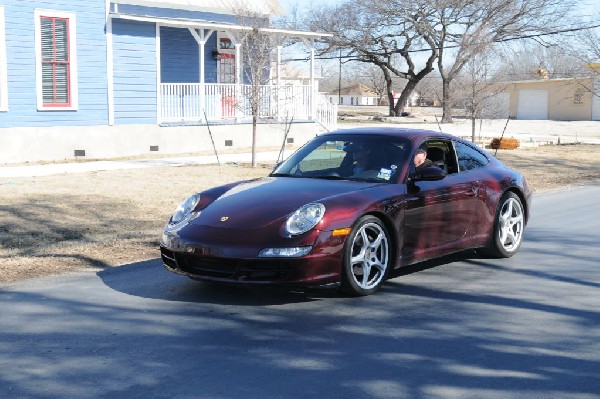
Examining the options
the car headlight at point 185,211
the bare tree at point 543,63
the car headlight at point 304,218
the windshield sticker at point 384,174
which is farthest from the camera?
the bare tree at point 543,63

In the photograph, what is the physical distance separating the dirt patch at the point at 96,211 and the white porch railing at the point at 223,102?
514 cm

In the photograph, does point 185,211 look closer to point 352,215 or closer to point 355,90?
point 352,215

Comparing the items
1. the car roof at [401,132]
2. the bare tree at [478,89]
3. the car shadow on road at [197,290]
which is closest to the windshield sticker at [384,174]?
the car roof at [401,132]

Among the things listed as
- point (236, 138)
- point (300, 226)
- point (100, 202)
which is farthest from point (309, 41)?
point (300, 226)

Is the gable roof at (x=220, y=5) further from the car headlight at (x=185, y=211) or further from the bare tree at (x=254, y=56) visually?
the car headlight at (x=185, y=211)

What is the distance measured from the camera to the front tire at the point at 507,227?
8617mm

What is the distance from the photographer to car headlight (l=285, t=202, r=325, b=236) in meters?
6.53

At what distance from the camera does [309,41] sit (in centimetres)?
2802

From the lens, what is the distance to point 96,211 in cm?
1209

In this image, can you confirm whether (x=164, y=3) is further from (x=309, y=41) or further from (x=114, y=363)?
(x=114, y=363)

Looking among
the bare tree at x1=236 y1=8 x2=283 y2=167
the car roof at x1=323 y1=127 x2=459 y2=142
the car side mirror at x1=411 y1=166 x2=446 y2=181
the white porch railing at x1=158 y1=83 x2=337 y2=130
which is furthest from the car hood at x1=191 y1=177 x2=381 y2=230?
the white porch railing at x1=158 y1=83 x2=337 y2=130

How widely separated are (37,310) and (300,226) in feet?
7.20

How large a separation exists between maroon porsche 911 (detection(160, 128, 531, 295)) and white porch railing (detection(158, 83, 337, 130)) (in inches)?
560

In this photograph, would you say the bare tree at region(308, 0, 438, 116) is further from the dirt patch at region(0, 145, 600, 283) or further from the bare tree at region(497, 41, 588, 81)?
the dirt patch at region(0, 145, 600, 283)
